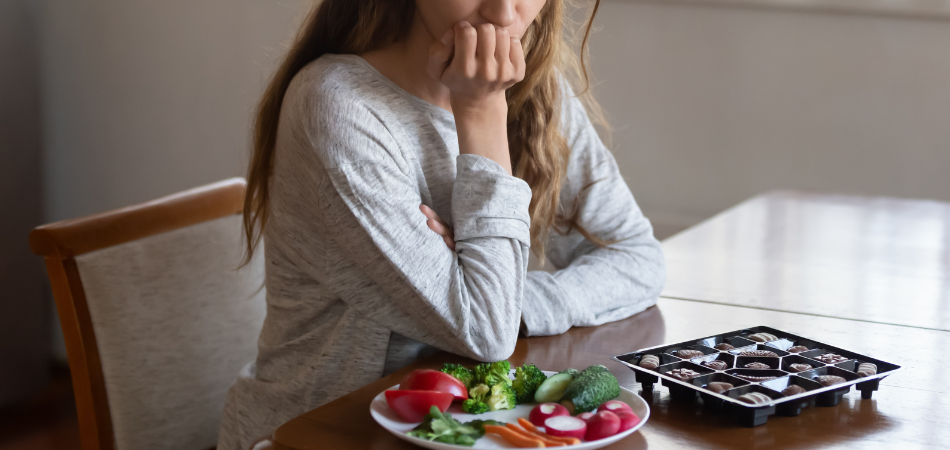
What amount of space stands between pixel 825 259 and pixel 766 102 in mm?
954

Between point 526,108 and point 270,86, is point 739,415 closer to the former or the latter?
point 526,108

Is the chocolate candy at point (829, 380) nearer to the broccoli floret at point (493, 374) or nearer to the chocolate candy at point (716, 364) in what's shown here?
the chocolate candy at point (716, 364)

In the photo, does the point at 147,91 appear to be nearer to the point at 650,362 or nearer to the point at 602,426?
the point at 650,362

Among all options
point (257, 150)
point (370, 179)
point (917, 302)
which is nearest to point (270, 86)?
point (257, 150)

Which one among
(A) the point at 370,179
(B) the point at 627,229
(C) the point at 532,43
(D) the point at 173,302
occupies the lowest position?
A: (D) the point at 173,302

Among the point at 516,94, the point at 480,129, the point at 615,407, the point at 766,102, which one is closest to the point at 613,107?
the point at 766,102

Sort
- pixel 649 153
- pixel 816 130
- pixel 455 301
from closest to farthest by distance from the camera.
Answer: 1. pixel 455 301
2. pixel 816 130
3. pixel 649 153

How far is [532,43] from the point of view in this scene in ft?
3.86

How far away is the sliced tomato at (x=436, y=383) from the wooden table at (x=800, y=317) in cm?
5

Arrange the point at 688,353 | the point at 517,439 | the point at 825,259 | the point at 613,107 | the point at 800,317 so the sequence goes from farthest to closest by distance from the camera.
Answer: the point at 613,107 → the point at 825,259 → the point at 800,317 → the point at 688,353 → the point at 517,439

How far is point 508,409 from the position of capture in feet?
2.33

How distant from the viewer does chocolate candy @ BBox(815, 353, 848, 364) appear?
814 millimetres

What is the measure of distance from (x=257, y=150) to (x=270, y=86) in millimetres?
82

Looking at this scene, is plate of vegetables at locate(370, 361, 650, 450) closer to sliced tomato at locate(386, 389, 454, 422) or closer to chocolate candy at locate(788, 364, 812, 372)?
sliced tomato at locate(386, 389, 454, 422)
